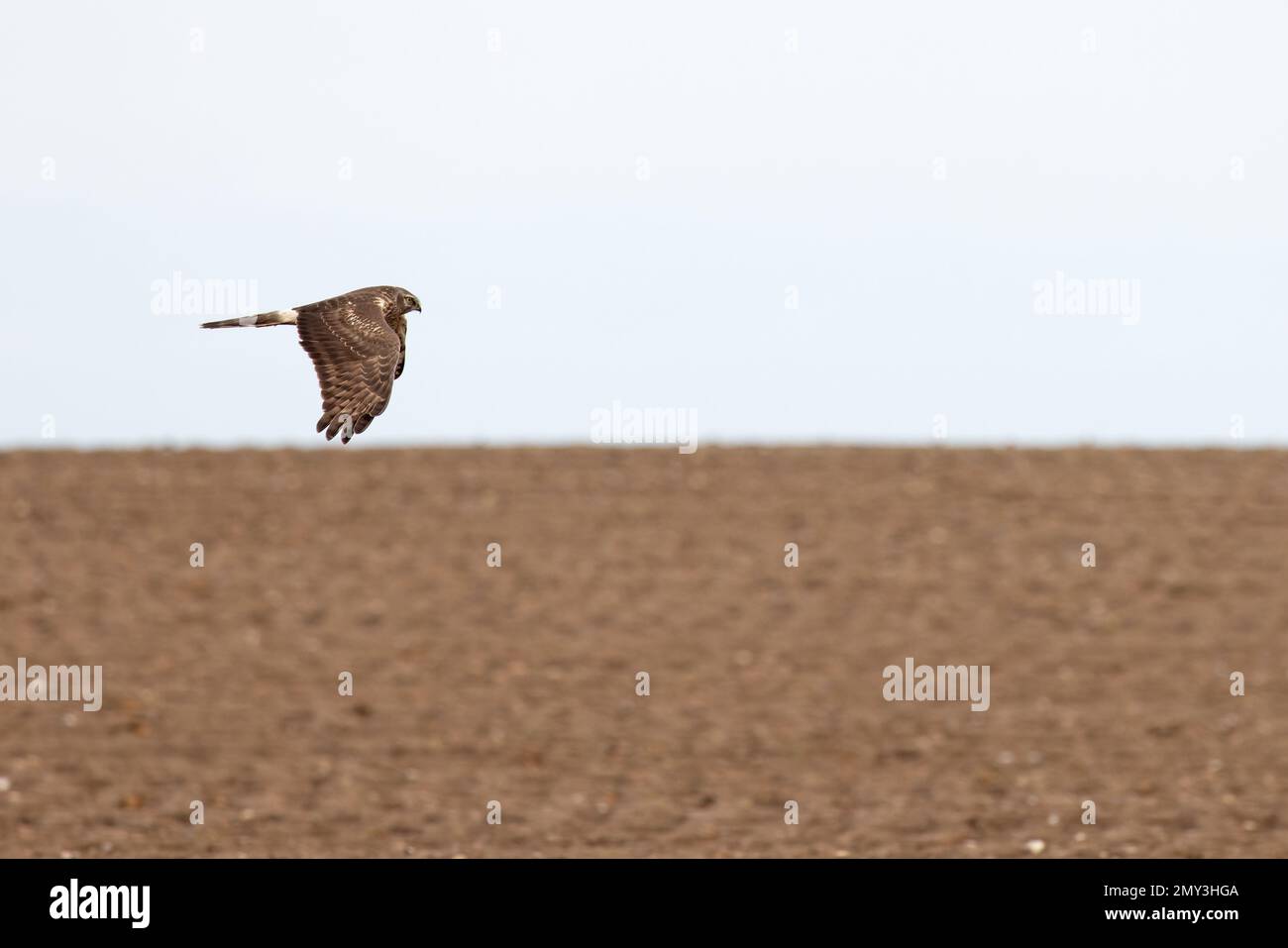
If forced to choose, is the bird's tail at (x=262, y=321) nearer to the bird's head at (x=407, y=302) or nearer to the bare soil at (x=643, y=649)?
the bird's head at (x=407, y=302)

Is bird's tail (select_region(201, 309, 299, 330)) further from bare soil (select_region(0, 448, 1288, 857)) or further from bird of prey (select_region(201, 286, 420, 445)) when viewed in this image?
bare soil (select_region(0, 448, 1288, 857))

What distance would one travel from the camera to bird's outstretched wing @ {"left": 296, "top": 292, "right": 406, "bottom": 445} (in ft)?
15.0

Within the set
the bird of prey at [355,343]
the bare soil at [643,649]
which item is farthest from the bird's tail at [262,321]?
the bare soil at [643,649]

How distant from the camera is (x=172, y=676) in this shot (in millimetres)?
19734

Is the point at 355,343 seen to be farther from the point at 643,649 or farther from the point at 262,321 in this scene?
the point at 643,649

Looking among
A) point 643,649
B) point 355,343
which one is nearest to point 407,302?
point 355,343

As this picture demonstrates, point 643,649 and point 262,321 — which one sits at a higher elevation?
point 262,321

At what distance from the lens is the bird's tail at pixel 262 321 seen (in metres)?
4.34

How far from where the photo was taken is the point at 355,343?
489 cm

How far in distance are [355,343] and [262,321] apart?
13.0 inches

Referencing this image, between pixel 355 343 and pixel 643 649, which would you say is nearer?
pixel 355 343

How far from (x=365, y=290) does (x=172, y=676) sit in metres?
15.6

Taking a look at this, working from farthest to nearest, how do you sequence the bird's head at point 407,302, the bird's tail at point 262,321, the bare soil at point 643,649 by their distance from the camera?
the bare soil at point 643,649 < the bird's head at point 407,302 < the bird's tail at point 262,321

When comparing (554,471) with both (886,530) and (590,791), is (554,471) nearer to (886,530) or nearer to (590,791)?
(886,530)
